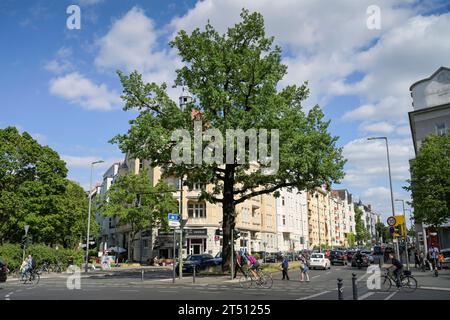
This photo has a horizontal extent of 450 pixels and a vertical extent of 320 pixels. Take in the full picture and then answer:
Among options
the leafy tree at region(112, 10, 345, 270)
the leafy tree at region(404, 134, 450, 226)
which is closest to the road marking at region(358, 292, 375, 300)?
the leafy tree at region(112, 10, 345, 270)

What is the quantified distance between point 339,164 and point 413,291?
36.7ft

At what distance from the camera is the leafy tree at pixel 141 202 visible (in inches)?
2050

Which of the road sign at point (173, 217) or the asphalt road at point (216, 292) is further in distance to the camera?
the road sign at point (173, 217)

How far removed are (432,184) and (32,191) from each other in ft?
124

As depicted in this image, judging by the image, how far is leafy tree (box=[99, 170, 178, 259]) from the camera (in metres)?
52.1

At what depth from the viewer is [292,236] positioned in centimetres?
8994

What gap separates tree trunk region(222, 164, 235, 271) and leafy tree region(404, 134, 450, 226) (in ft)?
56.5

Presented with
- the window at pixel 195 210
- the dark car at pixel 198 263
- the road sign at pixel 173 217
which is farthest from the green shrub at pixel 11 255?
the window at pixel 195 210

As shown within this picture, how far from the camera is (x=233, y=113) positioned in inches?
1058

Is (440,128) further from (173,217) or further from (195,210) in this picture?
(173,217)

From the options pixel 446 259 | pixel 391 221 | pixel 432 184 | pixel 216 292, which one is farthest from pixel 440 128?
pixel 216 292

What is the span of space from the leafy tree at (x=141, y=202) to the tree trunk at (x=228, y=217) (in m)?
23.4

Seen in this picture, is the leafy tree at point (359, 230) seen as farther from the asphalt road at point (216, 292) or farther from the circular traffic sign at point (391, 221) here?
the asphalt road at point (216, 292)
